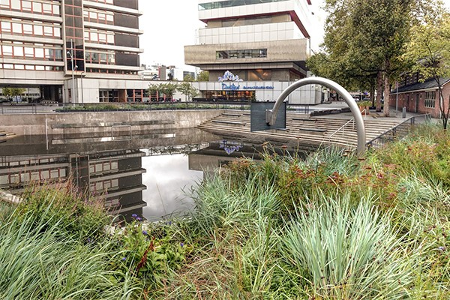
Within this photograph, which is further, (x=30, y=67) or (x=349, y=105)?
(x=30, y=67)

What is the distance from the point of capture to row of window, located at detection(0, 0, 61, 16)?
62500 millimetres

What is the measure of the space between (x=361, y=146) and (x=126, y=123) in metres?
30.9

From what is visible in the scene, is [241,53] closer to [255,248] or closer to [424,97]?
[424,97]

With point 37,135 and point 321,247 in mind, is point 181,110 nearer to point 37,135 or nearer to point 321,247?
point 37,135

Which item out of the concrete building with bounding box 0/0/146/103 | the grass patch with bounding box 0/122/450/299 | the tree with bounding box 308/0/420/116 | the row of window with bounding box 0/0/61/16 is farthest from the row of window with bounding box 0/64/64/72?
the grass patch with bounding box 0/122/450/299

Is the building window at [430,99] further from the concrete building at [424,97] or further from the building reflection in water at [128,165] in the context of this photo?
the building reflection in water at [128,165]

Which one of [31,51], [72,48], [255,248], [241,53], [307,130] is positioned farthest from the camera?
[241,53]

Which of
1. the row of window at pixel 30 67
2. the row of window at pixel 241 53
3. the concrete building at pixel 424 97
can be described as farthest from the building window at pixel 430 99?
the row of window at pixel 30 67

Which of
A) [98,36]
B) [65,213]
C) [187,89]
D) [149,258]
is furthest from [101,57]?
[149,258]

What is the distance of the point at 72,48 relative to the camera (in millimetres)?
67188

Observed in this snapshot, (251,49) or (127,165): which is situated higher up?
(251,49)

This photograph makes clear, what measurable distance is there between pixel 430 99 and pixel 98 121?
35583mm

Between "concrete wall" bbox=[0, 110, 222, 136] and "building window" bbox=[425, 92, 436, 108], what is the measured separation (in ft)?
76.3

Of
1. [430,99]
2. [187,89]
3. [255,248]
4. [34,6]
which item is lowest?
[255,248]
